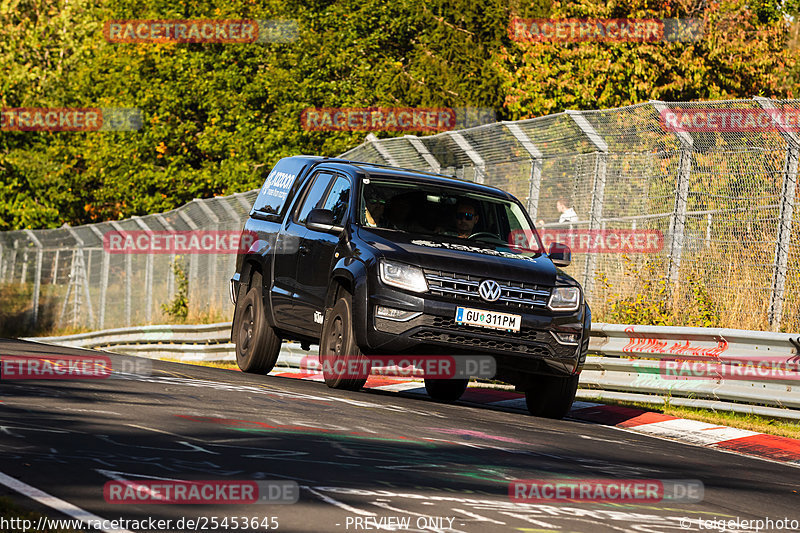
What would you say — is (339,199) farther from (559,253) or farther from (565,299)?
(565,299)

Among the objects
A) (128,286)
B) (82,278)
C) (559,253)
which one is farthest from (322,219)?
(82,278)

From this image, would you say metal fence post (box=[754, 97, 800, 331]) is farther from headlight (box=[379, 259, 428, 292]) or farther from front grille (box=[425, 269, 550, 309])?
headlight (box=[379, 259, 428, 292])

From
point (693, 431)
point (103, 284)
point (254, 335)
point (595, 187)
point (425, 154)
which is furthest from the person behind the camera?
point (103, 284)

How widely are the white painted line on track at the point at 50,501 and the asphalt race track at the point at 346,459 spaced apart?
0.11 ft

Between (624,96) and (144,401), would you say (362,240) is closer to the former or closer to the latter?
(144,401)

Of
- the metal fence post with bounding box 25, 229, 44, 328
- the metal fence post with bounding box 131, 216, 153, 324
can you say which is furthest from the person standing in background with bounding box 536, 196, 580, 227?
the metal fence post with bounding box 25, 229, 44, 328

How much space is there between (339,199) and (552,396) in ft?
8.67

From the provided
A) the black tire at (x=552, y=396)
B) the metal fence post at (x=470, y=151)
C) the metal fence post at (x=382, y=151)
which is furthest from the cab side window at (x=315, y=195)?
the metal fence post at (x=382, y=151)

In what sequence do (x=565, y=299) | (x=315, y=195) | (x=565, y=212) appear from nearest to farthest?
1. (x=565, y=299)
2. (x=315, y=195)
3. (x=565, y=212)

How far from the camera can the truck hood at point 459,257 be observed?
36.1ft

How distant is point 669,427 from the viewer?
1198cm

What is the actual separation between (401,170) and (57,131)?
1501 inches

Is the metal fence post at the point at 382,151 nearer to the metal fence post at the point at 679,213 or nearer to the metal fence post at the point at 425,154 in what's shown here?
the metal fence post at the point at 425,154

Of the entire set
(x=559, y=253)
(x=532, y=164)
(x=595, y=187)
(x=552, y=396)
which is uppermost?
(x=532, y=164)
